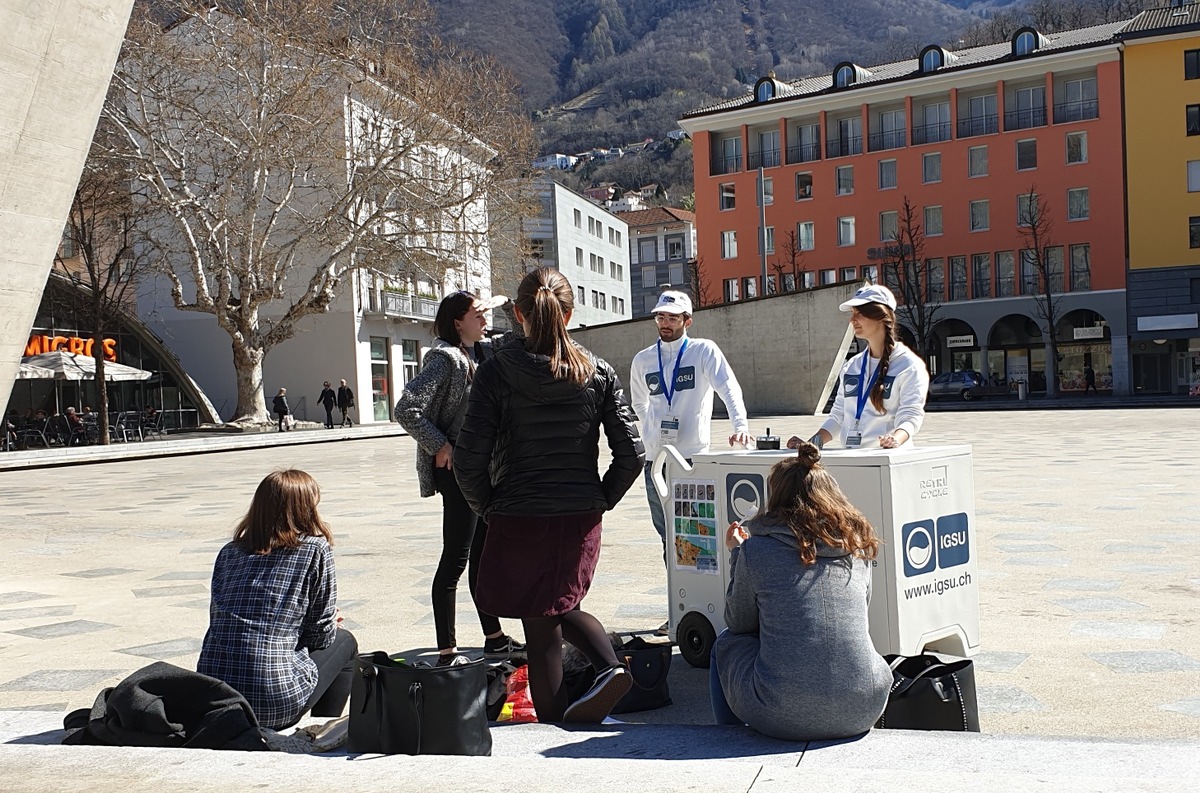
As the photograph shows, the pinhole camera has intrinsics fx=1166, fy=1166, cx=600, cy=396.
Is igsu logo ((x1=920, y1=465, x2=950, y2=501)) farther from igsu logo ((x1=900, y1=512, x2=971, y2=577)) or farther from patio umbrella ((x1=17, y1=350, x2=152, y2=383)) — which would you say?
patio umbrella ((x1=17, y1=350, x2=152, y2=383))

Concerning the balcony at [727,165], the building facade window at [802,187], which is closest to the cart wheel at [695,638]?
the building facade window at [802,187]

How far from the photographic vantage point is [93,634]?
6.98m

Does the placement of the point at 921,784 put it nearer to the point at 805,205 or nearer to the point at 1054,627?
the point at 1054,627

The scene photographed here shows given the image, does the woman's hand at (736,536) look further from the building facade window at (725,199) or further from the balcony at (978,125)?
the building facade window at (725,199)

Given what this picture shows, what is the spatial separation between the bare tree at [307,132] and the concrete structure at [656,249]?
239 feet

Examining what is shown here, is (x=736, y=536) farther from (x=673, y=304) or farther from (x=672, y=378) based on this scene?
(x=673, y=304)

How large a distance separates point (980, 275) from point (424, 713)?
6173cm

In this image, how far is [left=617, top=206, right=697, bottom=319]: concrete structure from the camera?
113m

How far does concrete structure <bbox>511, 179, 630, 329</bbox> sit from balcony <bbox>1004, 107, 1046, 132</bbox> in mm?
28445

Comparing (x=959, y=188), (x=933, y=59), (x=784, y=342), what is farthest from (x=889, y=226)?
(x=784, y=342)

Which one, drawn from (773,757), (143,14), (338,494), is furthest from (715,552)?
(143,14)

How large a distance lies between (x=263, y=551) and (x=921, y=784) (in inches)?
106

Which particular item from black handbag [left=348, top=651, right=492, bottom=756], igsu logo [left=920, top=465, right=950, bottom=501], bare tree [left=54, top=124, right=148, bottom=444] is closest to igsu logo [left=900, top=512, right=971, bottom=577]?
igsu logo [left=920, top=465, right=950, bottom=501]

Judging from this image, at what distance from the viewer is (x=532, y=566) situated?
15.4ft
